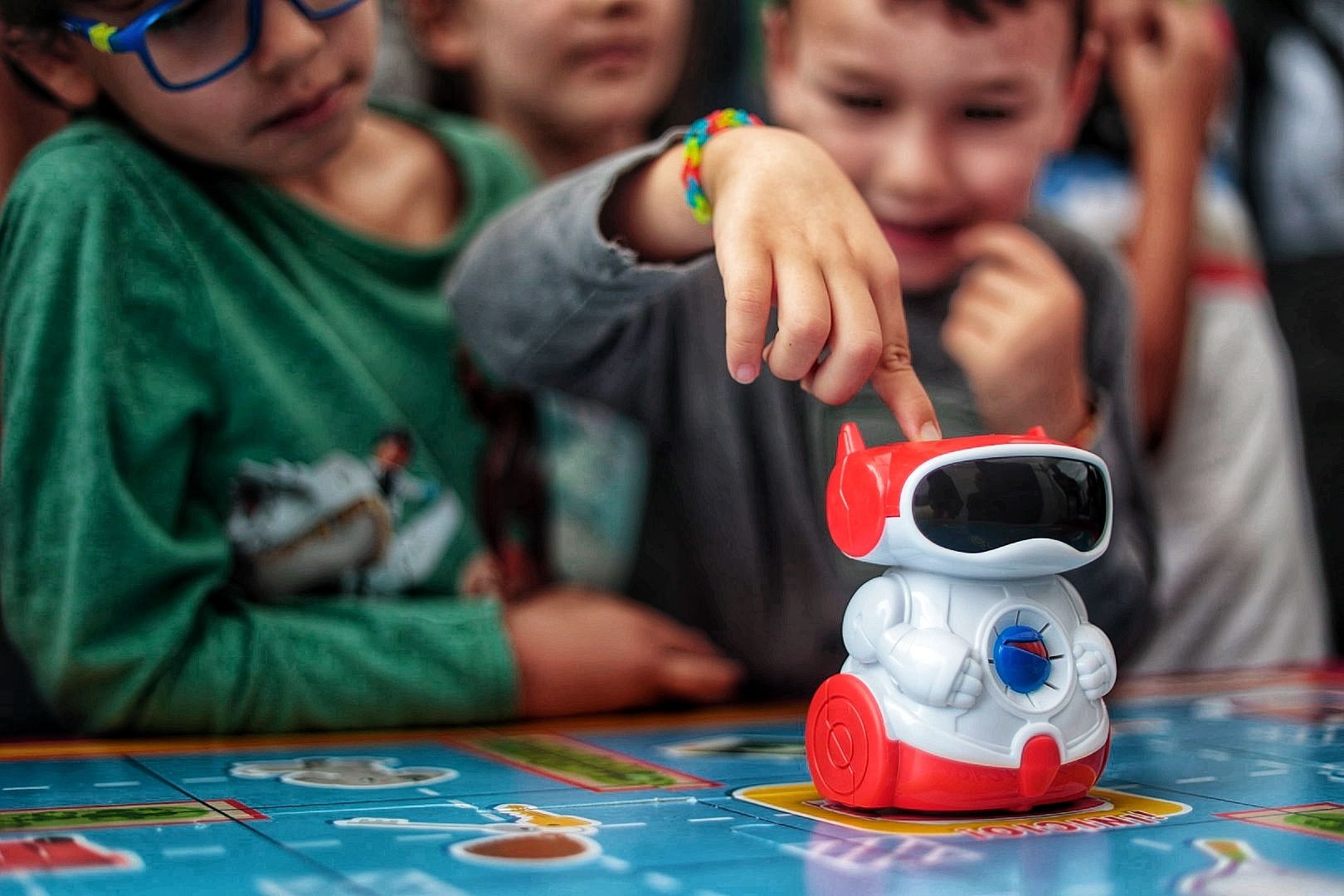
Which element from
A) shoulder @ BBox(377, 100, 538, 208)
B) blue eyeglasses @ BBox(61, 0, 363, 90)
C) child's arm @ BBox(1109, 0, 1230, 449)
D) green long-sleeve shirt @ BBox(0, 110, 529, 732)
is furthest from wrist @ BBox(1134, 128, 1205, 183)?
blue eyeglasses @ BBox(61, 0, 363, 90)

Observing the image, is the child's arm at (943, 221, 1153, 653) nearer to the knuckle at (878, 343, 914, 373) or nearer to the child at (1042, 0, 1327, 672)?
the child at (1042, 0, 1327, 672)

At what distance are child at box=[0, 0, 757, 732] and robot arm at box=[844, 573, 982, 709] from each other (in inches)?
12.8

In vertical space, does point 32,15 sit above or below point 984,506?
above

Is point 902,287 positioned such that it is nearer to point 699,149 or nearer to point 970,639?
point 699,149

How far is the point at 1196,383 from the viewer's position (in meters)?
1.20

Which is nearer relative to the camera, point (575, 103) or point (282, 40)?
point (282, 40)

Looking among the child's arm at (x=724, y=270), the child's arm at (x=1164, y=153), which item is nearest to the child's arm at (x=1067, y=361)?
the child's arm at (x=1164, y=153)

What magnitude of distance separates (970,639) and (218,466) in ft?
1.59

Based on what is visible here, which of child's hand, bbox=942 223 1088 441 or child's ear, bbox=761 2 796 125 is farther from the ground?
child's ear, bbox=761 2 796 125

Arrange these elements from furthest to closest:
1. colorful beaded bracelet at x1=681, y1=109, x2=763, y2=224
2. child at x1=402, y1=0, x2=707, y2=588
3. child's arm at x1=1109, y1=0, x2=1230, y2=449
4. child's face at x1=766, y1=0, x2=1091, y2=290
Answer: child's arm at x1=1109, y1=0, x2=1230, y2=449 < child at x1=402, y1=0, x2=707, y2=588 < child's face at x1=766, y1=0, x2=1091, y2=290 < colorful beaded bracelet at x1=681, y1=109, x2=763, y2=224

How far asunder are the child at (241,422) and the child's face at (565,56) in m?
0.14

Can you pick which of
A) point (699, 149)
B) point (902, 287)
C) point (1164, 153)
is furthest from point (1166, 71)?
point (699, 149)

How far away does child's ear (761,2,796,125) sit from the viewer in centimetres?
99

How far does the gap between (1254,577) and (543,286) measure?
72cm
